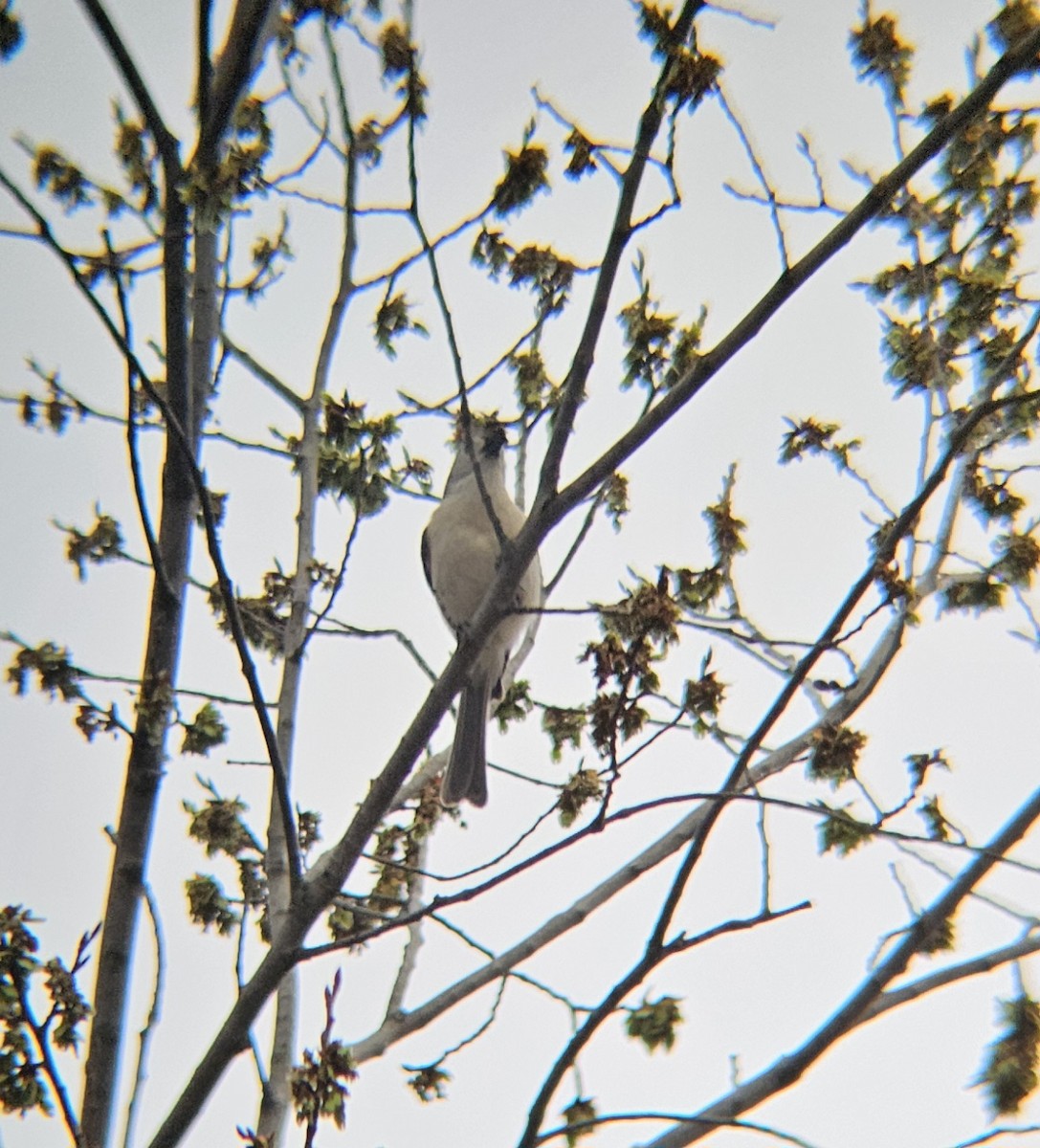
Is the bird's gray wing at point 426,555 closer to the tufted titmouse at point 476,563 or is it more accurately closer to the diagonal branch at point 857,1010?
the tufted titmouse at point 476,563

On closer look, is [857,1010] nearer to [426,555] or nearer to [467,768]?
[467,768]

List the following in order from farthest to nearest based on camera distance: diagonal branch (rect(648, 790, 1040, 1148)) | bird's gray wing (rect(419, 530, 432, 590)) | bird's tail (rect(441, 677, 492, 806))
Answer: bird's gray wing (rect(419, 530, 432, 590))
bird's tail (rect(441, 677, 492, 806))
diagonal branch (rect(648, 790, 1040, 1148))

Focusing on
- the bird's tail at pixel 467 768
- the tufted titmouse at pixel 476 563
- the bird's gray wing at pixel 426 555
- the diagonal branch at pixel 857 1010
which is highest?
the bird's gray wing at pixel 426 555

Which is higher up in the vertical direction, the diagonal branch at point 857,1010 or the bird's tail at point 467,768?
the bird's tail at point 467,768

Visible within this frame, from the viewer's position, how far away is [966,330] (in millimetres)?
A: 3824

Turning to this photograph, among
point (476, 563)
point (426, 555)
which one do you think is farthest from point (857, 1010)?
point (426, 555)

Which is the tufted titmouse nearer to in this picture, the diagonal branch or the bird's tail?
the bird's tail

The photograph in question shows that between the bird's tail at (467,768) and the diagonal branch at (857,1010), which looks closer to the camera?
the diagonal branch at (857,1010)

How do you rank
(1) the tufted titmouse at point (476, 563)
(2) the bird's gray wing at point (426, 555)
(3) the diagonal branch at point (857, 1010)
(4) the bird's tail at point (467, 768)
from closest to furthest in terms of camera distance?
(3) the diagonal branch at point (857, 1010) < (4) the bird's tail at point (467, 768) < (1) the tufted titmouse at point (476, 563) < (2) the bird's gray wing at point (426, 555)

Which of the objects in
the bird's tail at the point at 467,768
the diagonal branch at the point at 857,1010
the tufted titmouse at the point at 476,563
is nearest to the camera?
the diagonal branch at the point at 857,1010

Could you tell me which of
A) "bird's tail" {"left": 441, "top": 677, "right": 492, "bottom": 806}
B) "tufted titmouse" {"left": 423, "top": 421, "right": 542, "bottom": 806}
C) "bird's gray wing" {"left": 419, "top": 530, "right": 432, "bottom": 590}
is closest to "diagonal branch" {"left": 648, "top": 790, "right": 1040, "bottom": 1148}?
"bird's tail" {"left": 441, "top": 677, "right": 492, "bottom": 806}

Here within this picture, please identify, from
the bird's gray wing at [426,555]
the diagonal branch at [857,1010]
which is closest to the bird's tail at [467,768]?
the bird's gray wing at [426,555]

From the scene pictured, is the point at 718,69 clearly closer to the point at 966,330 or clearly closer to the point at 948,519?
the point at 966,330

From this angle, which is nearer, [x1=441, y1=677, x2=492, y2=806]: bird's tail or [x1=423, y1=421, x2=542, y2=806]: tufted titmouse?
[x1=441, y1=677, x2=492, y2=806]: bird's tail
